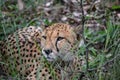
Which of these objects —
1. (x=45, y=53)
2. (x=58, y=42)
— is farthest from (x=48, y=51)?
Answer: (x=58, y=42)

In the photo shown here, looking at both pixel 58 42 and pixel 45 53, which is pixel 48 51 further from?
pixel 58 42

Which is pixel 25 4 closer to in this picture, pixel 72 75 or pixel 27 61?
pixel 27 61

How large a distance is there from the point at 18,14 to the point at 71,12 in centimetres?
104

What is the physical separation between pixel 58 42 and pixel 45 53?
222mm

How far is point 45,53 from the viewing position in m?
4.42

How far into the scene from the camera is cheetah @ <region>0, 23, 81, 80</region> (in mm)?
4453

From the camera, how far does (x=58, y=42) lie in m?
4.57

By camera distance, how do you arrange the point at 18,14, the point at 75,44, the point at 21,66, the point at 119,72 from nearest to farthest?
the point at 119,72 → the point at 75,44 → the point at 21,66 → the point at 18,14

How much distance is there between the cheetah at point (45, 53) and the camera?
445cm

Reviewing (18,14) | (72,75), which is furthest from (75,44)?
(18,14)

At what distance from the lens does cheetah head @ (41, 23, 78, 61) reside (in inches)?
175

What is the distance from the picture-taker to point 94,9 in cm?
717

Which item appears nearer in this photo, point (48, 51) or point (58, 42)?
point (48, 51)

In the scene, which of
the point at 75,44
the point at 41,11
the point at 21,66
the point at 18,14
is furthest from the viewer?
the point at 41,11
